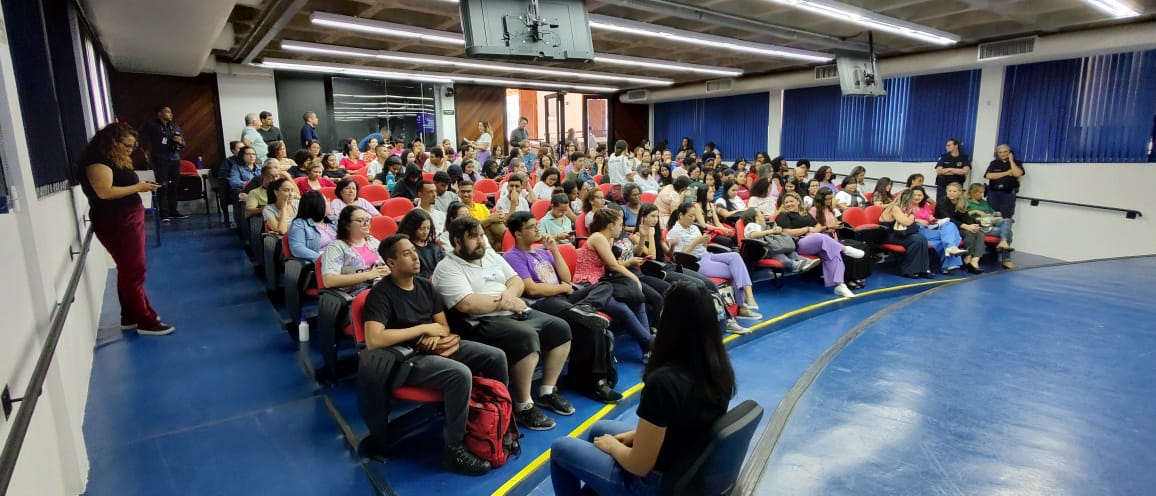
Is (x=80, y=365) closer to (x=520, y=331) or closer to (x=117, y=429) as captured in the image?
(x=117, y=429)

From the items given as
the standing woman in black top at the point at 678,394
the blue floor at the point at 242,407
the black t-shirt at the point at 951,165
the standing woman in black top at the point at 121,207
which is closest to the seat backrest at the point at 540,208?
the blue floor at the point at 242,407

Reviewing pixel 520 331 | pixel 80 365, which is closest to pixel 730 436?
pixel 520 331

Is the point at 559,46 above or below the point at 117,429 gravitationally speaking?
above

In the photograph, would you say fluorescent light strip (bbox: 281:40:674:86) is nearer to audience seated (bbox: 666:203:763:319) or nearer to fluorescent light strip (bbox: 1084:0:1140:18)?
audience seated (bbox: 666:203:763:319)

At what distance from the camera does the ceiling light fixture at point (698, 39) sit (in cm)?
670

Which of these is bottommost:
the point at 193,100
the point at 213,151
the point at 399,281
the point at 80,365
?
the point at 80,365

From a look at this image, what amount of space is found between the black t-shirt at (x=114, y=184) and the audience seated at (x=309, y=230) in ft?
3.28

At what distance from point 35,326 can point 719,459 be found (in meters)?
2.55

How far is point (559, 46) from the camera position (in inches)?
199

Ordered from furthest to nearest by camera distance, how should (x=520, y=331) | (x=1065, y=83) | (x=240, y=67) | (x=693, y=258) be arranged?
(x=240, y=67) → (x=1065, y=83) → (x=693, y=258) → (x=520, y=331)

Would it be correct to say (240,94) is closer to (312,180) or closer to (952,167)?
(312,180)

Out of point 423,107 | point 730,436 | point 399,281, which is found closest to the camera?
point 730,436

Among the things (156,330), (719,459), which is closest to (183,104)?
(156,330)

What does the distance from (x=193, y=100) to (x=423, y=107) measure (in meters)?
4.37
